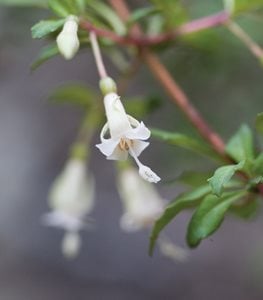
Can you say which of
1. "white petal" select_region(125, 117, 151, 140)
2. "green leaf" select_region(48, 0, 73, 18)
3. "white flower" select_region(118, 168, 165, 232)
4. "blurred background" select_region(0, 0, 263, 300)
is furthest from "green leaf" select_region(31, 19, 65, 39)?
"blurred background" select_region(0, 0, 263, 300)

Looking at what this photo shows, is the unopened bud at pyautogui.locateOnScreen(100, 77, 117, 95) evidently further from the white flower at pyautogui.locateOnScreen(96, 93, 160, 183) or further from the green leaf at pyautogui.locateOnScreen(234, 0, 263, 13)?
the green leaf at pyautogui.locateOnScreen(234, 0, 263, 13)

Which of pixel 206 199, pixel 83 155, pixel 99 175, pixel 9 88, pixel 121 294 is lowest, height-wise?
pixel 206 199

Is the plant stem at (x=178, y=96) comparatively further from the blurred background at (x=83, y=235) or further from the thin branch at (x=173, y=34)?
the blurred background at (x=83, y=235)

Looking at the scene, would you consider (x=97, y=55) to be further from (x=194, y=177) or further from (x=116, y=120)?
(x=194, y=177)

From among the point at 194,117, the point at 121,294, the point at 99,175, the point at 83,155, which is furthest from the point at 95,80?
the point at 194,117

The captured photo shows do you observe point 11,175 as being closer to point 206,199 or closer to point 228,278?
point 228,278

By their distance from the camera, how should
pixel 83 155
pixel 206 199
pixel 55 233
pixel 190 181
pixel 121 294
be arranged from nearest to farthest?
pixel 206 199 → pixel 190 181 → pixel 83 155 → pixel 121 294 → pixel 55 233

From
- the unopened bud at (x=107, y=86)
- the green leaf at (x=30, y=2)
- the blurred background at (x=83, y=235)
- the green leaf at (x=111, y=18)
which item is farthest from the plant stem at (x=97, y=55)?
the blurred background at (x=83, y=235)
